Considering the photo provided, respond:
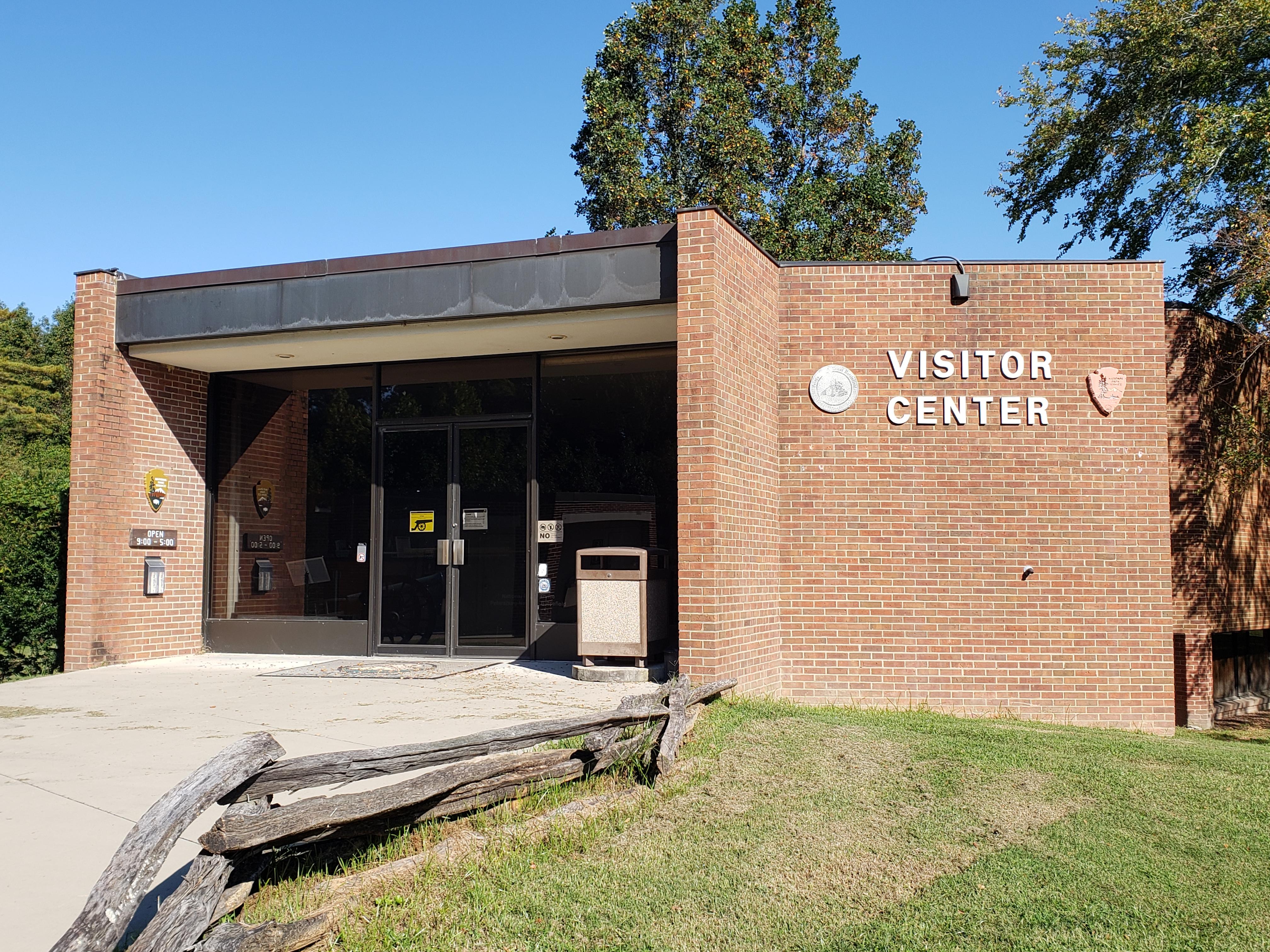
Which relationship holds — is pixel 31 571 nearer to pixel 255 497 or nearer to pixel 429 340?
pixel 255 497

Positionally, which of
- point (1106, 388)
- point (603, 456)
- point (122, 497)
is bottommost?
point (122, 497)

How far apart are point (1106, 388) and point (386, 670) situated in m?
7.75

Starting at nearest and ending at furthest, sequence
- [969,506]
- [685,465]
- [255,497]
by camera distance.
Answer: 1. [685,465]
2. [969,506]
3. [255,497]

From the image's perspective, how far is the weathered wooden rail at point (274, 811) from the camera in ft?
10.9

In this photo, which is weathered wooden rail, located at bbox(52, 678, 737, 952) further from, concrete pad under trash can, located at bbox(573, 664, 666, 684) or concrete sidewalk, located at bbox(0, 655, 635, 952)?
concrete pad under trash can, located at bbox(573, 664, 666, 684)

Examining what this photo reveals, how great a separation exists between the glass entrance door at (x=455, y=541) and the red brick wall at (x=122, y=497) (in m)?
2.52

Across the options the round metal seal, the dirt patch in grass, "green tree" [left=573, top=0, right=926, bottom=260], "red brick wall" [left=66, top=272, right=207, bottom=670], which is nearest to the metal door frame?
"red brick wall" [left=66, top=272, right=207, bottom=670]

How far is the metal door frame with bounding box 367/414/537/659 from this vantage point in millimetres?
11328

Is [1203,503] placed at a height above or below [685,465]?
below

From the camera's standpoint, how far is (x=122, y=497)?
1157 cm

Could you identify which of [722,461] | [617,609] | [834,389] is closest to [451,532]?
[617,609]

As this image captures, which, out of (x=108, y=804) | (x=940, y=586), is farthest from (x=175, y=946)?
(x=940, y=586)

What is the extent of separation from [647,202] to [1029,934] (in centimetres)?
2008

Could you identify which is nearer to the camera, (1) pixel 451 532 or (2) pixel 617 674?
(2) pixel 617 674
